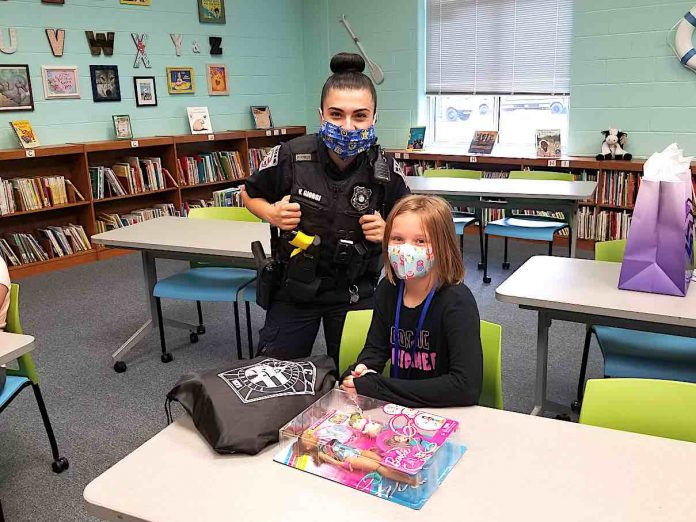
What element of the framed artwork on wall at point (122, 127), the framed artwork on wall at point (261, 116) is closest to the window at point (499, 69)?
the framed artwork on wall at point (261, 116)

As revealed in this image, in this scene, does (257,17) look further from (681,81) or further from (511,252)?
(681,81)

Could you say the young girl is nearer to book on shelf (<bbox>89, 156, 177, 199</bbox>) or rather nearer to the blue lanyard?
the blue lanyard

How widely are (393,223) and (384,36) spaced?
5727mm

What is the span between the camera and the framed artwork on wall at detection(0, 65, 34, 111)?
5004 mm

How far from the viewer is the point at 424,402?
1.47m

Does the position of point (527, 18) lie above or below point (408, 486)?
above

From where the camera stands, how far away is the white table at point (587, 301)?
2012 mm

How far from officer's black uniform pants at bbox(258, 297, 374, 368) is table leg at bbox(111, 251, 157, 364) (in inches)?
65.7

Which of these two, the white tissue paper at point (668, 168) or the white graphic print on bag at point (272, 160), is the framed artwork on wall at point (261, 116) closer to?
the white graphic print on bag at point (272, 160)

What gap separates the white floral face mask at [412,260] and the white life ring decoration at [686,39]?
4.52 m

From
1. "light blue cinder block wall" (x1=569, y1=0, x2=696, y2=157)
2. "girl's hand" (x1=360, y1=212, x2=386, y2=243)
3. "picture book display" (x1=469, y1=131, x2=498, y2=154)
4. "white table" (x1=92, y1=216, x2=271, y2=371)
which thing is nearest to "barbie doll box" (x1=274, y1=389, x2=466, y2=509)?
"girl's hand" (x1=360, y1=212, x2=386, y2=243)

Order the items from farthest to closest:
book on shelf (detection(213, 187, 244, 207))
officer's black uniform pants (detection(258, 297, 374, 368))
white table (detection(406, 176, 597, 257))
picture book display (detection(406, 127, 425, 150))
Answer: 1. picture book display (detection(406, 127, 425, 150))
2. book on shelf (detection(213, 187, 244, 207))
3. white table (detection(406, 176, 597, 257))
4. officer's black uniform pants (detection(258, 297, 374, 368))

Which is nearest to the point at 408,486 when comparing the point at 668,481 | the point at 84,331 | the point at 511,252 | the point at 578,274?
the point at 668,481

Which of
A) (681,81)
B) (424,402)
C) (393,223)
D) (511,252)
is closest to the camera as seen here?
(424,402)
